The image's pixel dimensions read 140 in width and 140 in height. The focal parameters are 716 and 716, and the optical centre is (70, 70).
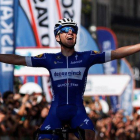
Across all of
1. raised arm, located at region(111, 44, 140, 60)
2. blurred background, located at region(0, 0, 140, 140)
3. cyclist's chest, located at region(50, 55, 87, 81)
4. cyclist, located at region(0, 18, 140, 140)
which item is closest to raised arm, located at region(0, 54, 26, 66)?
cyclist, located at region(0, 18, 140, 140)

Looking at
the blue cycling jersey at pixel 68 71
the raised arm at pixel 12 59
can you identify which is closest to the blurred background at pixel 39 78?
the blue cycling jersey at pixel 68 71

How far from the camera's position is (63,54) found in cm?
942

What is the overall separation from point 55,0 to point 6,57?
10428 millimetres

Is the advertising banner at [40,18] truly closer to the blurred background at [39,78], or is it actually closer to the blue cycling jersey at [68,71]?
the blurred background at [39,78]

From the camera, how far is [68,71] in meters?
9.34

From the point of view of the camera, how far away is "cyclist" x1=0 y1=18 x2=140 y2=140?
30.2ft

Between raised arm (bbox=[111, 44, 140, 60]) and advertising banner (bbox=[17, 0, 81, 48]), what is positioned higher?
advertising banner (bbox=[17, 0, 81, 48])

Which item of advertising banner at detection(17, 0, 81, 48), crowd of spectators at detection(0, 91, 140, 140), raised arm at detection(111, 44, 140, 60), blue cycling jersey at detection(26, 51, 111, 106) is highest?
advertising banner at detection(17, 0, 81, 48)

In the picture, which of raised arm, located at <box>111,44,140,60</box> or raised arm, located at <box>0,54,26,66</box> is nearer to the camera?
raised arm, located at <box>111,44,140,60</box>

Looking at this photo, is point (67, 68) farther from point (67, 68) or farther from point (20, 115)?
point (20, 115)

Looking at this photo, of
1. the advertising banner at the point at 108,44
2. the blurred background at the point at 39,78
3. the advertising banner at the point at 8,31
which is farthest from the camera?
the advertising banner at the point at 108,44

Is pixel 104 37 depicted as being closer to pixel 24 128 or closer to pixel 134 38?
pixel 24 128

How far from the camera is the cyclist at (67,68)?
9211mm

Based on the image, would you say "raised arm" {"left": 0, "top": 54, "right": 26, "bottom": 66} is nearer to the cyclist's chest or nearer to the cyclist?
the cyclist
